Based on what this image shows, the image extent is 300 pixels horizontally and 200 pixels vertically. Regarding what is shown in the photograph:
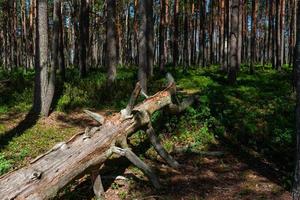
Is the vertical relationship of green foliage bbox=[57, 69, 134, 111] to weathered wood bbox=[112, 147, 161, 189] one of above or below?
above

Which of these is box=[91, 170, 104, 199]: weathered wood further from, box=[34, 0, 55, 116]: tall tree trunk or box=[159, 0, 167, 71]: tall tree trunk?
box=[159, 0, 167, 71]: tall tree trunk

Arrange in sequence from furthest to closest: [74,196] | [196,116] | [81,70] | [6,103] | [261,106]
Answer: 1. [81,70]
2. [6,103]
3. [261,106]
4. [196,116]
5. [74,196]

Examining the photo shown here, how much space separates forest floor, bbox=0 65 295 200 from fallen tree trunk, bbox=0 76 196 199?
1.86ft

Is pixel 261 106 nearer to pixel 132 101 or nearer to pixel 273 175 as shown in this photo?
pixel 273 175

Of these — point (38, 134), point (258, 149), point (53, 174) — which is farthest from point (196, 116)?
point (53, 174)

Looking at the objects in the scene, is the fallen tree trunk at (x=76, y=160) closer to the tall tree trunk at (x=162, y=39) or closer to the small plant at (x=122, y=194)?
the small plant at (x=122, y=194)

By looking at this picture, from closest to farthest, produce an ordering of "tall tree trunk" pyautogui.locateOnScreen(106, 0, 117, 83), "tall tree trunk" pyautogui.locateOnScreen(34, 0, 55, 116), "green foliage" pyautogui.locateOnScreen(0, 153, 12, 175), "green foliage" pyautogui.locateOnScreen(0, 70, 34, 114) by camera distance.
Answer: "green foliage" pyautogui.locateOnScreen(0, 153, 12, 175) → "tall tree trunk" pyautogui.locateOnScreen(34, 0, 55, 116) → "green foliage" pyautogui.locateOnScreen(0, 70, 34, 114) → "tall tree trunk" pyautogui.locateOnScreen(106, 0, 117, 83)

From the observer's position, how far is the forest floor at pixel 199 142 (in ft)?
23.1

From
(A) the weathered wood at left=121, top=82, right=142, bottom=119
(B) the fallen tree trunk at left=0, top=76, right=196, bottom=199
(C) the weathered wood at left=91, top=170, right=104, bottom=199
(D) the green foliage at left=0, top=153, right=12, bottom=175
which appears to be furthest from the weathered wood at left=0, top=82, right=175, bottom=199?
(D) the green foliage at left=0, top=153, right=12, bottom=175

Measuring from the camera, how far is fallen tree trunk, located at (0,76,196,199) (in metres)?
5.23

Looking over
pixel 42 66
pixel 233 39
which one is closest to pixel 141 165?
pixel 42 66

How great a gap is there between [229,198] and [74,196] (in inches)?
114

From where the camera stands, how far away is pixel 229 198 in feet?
21.9

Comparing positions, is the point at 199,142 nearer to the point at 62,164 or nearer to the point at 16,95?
the point at 62,164
